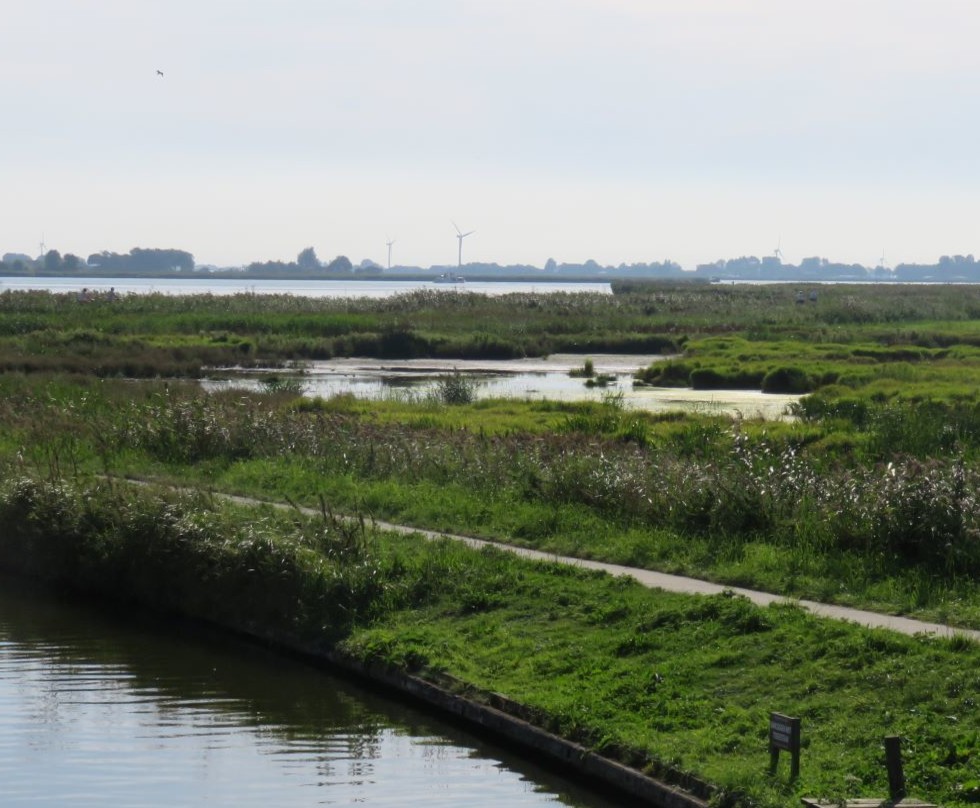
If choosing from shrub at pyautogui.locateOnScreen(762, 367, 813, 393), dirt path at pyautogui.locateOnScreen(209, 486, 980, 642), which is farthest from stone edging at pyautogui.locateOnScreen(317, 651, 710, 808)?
shrub at pyautogui.locateOnScreen(762, 367, 813, 393)

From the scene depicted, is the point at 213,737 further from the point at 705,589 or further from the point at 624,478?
the point at 624,478

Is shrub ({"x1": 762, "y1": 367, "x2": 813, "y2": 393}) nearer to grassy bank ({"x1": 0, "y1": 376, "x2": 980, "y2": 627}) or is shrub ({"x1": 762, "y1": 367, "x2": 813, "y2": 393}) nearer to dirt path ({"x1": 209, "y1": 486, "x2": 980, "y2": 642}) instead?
grassy bank ({"x1": 0, "y1": 376, "x2": 980, "y2": 627})

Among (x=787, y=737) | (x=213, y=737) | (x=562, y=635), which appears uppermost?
(x=787, y=737)

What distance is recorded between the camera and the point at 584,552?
61.9ft

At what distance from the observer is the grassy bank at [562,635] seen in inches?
448

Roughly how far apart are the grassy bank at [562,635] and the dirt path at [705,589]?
1.71ft

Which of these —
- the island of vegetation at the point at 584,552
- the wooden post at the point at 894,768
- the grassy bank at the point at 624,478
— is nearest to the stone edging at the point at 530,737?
the island of vegetation at the point at 584,552

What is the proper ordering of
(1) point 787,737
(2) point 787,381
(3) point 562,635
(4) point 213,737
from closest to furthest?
1. (1) point 787,737
2. (4) point 213,737
3. (3) point 562,635
4. (2) point 787,381

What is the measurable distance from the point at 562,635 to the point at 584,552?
3.86m

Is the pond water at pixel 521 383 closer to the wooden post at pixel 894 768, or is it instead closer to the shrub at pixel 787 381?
the shrub at pixel 787 381

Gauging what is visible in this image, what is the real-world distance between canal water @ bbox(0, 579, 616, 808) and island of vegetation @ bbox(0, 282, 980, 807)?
1.95 feet

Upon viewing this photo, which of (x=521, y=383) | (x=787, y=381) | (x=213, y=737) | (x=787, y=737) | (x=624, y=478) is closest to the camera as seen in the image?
(x=787, y=737)

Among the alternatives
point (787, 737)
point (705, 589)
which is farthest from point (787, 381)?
point (787, 737)

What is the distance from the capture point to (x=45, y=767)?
12.8 m
